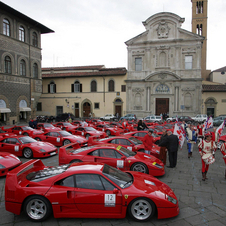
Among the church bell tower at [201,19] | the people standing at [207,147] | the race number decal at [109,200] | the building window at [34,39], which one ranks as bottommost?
the race number decal at [109,200]

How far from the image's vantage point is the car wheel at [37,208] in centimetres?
471

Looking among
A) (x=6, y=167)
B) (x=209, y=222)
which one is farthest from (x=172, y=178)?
(x=6, y=167)

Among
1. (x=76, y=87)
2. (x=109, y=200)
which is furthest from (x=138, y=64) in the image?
(x=109, y=200)

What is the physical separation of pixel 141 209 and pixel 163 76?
34.3 meters

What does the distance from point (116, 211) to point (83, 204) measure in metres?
0.77

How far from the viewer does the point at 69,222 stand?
479 centimetres

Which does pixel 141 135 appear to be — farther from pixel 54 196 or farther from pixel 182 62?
pixel 182 62

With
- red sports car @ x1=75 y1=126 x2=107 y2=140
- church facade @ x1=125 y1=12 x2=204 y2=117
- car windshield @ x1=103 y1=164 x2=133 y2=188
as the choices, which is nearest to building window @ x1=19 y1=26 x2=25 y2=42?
church facade @ x1=125 y1=12 x2=204 y2=117

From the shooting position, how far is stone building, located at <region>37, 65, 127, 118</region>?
39.2 metres

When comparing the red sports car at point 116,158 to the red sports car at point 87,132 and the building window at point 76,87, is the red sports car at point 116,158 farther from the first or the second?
the building window at point 76,87

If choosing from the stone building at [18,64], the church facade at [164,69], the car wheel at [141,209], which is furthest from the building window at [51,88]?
the car wheel at [141,209]

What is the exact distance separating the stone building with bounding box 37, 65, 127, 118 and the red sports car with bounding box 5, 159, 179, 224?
112 ft

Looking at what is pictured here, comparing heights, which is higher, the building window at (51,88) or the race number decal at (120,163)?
the building window at (51,88)

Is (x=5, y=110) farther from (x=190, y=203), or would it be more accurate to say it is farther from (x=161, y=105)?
(x=190, y=203)
